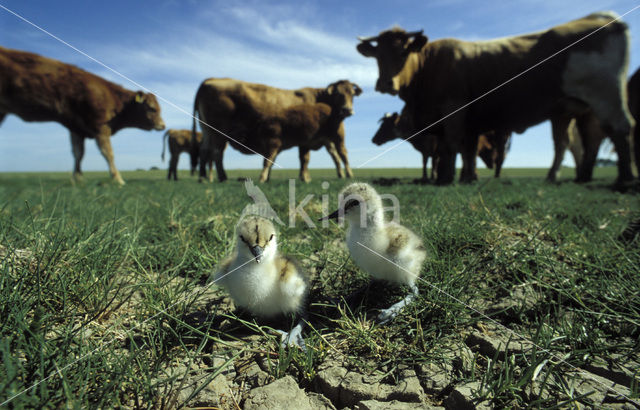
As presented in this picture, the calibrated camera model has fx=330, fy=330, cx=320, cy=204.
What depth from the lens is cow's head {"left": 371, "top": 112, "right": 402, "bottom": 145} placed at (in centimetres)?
1659

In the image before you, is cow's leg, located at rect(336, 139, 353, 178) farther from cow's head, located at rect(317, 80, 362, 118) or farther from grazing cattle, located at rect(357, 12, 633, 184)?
grazing cattle, located at rect(357, 12, 633, 184)

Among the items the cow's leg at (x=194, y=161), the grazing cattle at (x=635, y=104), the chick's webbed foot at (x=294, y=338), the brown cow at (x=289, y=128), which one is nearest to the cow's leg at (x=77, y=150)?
the brown cow at (x=289, y=128)

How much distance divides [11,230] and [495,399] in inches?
105

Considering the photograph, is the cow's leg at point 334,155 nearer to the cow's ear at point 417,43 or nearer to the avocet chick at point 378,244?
the cow's ear at point 417,43

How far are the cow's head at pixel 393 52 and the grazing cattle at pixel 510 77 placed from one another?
2 centimetres

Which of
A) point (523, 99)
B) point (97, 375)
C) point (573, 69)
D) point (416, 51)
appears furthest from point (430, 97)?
point (97, 375)

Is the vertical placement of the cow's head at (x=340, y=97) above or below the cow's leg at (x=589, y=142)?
above

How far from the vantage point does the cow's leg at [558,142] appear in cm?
914

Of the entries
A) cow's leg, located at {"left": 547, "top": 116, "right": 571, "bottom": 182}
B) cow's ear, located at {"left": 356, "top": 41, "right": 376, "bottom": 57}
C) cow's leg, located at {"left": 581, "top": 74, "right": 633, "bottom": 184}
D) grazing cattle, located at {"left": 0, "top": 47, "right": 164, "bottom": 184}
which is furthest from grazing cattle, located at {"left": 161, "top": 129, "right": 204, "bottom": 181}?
cow's leg, located at {"left": 581, "top": 74, "right": 633, "bottom": 184}

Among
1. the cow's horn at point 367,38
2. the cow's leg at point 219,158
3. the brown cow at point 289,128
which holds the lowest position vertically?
the cow's leg at point 219,158

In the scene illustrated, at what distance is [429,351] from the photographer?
139 centimetres

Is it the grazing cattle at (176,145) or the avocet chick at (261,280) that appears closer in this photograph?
the avocet chick at (261,280)

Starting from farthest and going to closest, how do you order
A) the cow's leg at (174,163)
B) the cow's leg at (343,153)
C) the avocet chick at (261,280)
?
the cow's leg at (174,163) → the cow's leg at (343,153) → the avocet chick at (261,280)

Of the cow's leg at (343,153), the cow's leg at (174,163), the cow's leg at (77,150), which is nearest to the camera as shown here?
the cow's leg at (77,150)
